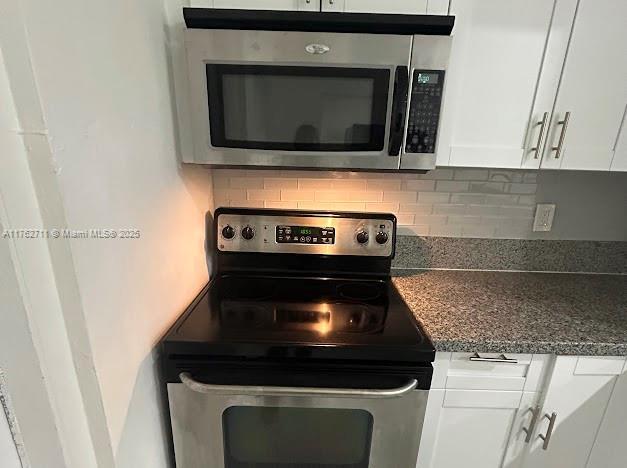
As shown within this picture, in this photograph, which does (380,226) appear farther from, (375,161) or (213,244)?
(213,244)

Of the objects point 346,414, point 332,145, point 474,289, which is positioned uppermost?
point 332,145

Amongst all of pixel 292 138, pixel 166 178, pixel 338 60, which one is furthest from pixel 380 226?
pixel 166 178

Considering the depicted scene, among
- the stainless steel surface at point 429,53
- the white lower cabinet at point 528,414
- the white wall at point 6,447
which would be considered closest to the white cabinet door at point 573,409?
the white lower cabinet at point 528,414

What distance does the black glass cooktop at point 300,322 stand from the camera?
3.03 feet

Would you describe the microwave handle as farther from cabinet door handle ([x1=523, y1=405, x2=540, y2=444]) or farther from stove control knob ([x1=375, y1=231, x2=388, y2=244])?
cabinet door handle ([x1=523, y1=405, x2=540, y2=444])

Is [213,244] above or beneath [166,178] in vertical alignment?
beneath

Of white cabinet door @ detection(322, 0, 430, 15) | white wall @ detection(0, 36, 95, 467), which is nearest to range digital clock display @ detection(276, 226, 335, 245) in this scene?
white cabinet door @ detection(322, 0, 430, 15)

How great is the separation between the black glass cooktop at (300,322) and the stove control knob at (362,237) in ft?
0.55

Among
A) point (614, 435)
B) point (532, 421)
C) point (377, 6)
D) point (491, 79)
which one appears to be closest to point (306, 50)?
point (377, 6)

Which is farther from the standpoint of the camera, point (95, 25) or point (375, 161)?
point (375, 161)

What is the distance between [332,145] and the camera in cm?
102

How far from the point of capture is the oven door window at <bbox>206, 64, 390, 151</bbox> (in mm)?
963

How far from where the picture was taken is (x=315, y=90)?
3.22ft

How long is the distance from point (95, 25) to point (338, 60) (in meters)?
0.58
